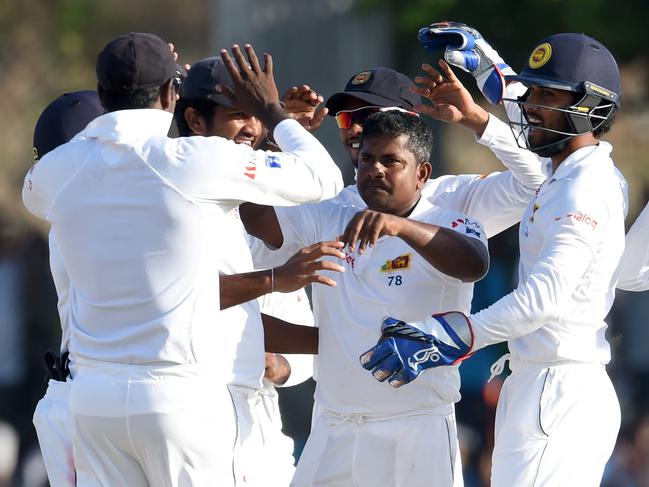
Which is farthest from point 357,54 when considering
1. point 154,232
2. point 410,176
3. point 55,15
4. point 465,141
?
point 55,15

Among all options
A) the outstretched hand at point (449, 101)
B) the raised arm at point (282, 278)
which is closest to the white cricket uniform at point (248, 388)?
the raised arm at point (282, 278)

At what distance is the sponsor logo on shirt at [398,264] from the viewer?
550 cm

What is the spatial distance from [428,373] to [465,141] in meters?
10.6

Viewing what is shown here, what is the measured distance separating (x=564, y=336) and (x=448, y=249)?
21.0 inches

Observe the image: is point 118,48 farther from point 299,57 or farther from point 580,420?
point 299,57

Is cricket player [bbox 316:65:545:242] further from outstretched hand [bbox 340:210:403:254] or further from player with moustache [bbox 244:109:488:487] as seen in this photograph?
outstretched hand [bbox 340:210:403:254]

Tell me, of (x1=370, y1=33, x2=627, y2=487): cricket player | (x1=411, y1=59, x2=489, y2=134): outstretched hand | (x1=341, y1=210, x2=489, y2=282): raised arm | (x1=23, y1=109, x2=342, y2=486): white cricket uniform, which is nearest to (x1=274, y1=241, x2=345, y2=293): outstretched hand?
(x1=341, y1=210, x2=489, y2=282): raised arm

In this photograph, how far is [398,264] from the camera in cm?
551

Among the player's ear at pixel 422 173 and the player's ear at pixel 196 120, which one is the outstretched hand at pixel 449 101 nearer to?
the player's ear at pixel 422 173

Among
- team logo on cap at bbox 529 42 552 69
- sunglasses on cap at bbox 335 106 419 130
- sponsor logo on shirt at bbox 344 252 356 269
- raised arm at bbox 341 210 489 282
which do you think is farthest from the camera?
sunglasses on cap at bbox 335 106 419 130

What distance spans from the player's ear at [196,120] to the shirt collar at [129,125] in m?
0.71

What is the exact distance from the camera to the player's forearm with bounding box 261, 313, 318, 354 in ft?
18.4

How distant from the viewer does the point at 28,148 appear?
60.7 ft

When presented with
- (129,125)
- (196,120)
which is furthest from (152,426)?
(196,120)
